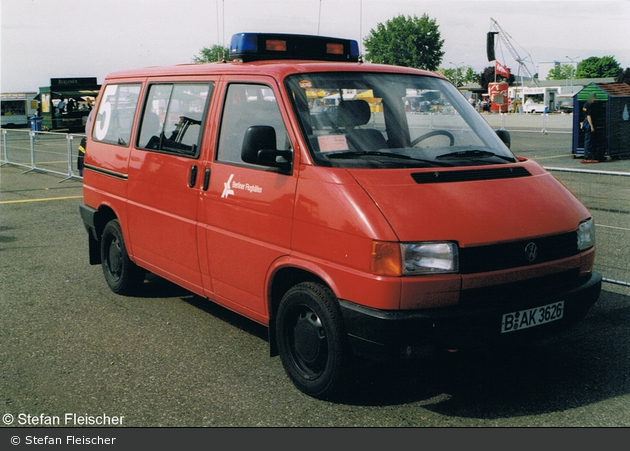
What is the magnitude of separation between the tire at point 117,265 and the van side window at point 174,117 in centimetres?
106

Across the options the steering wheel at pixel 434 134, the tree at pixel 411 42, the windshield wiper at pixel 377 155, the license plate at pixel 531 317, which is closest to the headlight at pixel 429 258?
the license plate at pixel 531 317

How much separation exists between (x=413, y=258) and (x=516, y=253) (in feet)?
2.16

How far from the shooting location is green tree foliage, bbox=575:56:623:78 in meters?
147

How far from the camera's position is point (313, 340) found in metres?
4.18

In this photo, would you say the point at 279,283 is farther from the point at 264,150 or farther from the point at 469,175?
the point at 469,175

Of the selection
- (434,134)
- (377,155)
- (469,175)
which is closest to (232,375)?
(377,155)

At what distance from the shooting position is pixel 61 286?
6965mm

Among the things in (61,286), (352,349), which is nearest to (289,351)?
(352,349)

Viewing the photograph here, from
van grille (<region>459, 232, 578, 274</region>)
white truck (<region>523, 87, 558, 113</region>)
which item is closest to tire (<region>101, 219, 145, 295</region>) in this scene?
van grille (<region>459, 232, 578, 274</region>)

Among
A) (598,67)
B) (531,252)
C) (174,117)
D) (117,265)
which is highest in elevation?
(598,67)

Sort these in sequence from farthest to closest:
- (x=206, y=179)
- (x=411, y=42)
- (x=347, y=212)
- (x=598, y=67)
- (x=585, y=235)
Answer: (x=598, y=67) < (x=411, y=42) < (x=206, y=179) < (x=585, y=235) < (x=347, y=212)

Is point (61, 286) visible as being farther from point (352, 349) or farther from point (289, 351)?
point (352, 349)

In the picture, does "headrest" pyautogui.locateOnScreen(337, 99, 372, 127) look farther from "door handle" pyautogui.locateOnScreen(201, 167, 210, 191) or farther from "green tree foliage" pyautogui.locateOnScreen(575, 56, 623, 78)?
"green tree foliage" pyautogui.locateOnScreen(575, 56, 623, 78)

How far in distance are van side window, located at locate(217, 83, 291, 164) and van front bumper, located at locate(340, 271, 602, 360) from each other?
52.2 inches
